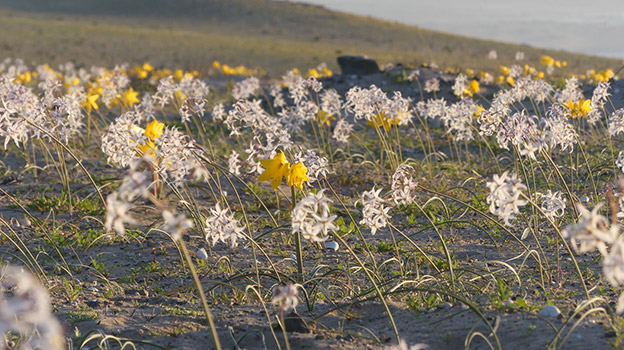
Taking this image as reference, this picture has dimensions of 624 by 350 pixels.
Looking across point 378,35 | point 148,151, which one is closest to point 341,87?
point 148,151

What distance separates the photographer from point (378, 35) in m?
61.1

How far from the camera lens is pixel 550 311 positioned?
3.59 metres

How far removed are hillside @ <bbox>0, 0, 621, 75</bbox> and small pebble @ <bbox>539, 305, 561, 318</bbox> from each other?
15.0m

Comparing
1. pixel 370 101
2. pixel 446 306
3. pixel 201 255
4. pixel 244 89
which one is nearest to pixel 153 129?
pixel 201 255

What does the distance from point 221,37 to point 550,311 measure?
54311 mm

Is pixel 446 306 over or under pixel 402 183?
under

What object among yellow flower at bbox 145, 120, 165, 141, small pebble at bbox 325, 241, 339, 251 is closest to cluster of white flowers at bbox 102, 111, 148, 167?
yellow flower at bbox 145, 120, 165, 141

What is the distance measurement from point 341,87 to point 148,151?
9.98m

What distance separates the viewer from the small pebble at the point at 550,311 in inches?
141

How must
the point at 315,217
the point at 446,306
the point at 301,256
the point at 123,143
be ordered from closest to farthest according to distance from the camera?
the point at 315,217 < the point at 446,306 < the point at 301,256 < the point at 123,143

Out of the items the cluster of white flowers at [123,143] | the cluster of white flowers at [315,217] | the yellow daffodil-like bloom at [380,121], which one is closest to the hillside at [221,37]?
the yellow daffodil-like bloom at [380,121]

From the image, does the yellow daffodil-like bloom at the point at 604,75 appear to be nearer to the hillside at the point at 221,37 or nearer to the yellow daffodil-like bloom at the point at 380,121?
the yellow daffodil-like bloom at the point at 380,121

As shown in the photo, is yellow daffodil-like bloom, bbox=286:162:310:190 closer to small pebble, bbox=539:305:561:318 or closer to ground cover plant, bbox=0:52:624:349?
ground cover plant, bbox=0:52:624:349

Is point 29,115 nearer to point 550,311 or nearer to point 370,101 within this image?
point 370,101
